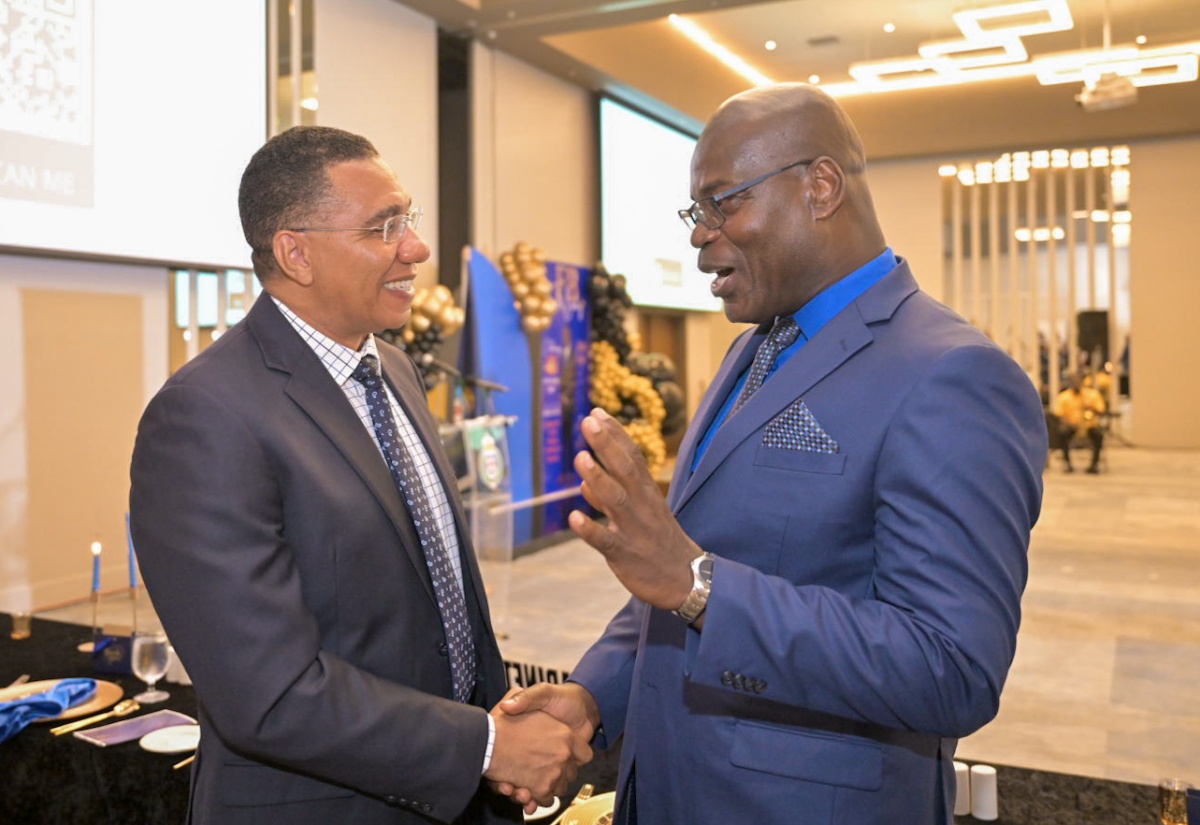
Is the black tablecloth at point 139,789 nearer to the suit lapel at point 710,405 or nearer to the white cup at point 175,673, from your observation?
the white cup at point 175,673

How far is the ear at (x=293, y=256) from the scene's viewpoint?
1.61 m

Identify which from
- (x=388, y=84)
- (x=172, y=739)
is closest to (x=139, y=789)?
(x=172, y=739)

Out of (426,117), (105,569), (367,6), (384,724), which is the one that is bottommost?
(105,569)

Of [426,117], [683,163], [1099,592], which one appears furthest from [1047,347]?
[426,117]

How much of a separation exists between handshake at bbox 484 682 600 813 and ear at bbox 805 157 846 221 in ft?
2.71

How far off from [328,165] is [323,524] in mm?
584

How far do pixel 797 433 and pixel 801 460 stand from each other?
0.13 ft

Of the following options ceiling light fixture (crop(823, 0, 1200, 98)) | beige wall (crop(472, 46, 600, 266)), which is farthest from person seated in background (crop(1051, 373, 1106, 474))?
beige wall (crop(472, 46, 600, 266))

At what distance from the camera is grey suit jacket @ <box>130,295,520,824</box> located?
4.29ft

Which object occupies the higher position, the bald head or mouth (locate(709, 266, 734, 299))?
the bald head

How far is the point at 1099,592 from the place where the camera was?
6484 mm

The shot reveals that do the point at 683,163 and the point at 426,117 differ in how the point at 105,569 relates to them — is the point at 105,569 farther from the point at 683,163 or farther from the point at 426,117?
the point at 683,163

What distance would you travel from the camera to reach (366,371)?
168cm

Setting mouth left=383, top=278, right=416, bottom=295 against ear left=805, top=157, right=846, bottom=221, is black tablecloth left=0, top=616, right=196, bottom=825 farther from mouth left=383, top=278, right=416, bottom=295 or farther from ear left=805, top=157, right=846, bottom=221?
ear left=805, top=157, right=846, bottom=221
